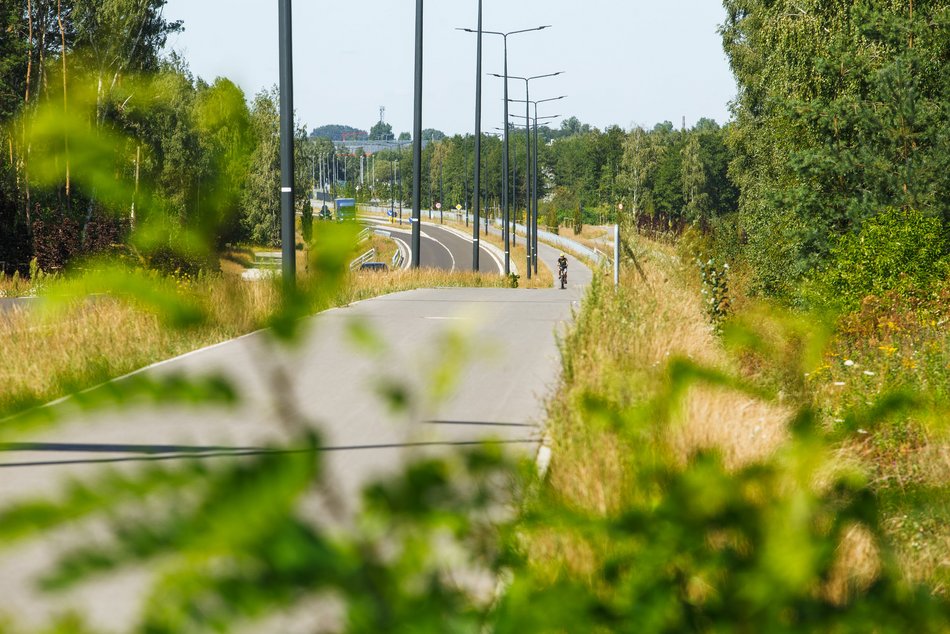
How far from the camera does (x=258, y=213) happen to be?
1476mm

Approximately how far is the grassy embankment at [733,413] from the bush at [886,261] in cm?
202

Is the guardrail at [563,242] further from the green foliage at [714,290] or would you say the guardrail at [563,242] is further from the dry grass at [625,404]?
the dry grass at [625,404]

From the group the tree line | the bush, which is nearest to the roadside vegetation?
the tree line

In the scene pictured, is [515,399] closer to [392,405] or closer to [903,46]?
[392,405]

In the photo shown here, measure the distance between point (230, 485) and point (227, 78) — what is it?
Result: 0.53 metres

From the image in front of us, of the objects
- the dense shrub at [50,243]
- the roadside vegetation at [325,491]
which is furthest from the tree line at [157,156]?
the dense shrub at [50,243]

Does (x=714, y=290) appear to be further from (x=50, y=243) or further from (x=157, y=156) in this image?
(x=50, y=243)

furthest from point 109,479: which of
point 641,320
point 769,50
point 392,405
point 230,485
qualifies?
point 769,50

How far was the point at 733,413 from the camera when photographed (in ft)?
22.4

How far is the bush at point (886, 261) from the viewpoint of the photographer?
53.4 feet

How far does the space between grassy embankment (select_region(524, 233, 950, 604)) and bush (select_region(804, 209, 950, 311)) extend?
202 centimetres

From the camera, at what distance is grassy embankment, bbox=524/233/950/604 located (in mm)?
1593

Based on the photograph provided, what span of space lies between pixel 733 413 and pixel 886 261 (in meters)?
11.0

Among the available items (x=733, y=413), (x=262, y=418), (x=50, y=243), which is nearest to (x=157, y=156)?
(x=262, y=418)
